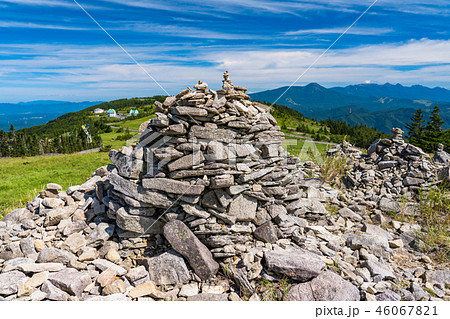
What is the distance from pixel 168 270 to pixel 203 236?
110 centimetres

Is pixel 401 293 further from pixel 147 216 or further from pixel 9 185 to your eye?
pixel 9 185

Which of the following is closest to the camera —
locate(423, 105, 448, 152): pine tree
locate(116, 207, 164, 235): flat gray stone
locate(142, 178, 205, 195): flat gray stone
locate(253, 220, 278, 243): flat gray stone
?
locate(142, 178, 205, 195): flat gray stone

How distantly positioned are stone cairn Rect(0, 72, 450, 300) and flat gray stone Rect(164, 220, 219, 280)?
24 millimetres

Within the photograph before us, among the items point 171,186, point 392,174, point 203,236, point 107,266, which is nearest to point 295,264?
point 203,236

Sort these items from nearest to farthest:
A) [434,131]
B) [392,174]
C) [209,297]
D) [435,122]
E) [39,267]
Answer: [209,297]
[39,267]
[392,174]
[434,131]
[435,122]

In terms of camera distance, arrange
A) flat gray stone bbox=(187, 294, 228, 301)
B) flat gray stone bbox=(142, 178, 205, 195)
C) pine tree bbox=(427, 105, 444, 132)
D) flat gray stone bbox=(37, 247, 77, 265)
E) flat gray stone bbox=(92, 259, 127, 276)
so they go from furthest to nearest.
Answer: pine tree bbox=(427, 105, 444, 132), flat gray stone bbox=(142, 178, 205, 195), flat gray stone bbox=(37, 247, 77, 265), flat gray stone bbox=(92, 259, 127, 276), flat gray stone bbox=(187, 294, 228, 301)

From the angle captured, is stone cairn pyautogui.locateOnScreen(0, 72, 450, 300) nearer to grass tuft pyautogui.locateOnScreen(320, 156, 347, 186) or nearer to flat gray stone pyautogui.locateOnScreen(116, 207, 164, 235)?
flat gray stone pyautogui.locateOnScreen(116, 207, 164, 235)

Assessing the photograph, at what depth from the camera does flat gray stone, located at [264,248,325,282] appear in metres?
5.30

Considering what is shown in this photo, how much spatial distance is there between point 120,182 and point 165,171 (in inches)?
50.9

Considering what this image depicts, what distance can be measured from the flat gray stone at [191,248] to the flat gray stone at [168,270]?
0.20 m

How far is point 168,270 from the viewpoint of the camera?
5.80 meters

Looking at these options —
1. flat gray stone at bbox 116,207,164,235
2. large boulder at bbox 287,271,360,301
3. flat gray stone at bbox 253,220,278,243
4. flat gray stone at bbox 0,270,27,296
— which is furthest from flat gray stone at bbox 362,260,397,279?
flat gray stone at bbox 0,270,27,296

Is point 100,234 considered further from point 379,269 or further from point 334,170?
point 334,170

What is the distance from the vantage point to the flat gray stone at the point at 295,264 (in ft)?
17.4
